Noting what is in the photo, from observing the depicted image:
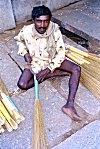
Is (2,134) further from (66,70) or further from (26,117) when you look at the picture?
(66,70)

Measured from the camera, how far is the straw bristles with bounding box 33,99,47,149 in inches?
79.8

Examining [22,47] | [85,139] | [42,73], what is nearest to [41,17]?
[22,47]

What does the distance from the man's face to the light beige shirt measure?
0.25ft

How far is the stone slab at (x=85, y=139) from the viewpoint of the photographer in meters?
2.04

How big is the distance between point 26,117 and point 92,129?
23.0 inches

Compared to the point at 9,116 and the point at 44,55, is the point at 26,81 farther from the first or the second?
the point at 9,116

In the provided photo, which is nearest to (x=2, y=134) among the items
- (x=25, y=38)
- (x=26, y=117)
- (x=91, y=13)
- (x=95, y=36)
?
(x=26, y=117)

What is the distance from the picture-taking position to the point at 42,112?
7.64 feet

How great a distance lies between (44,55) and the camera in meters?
2.52

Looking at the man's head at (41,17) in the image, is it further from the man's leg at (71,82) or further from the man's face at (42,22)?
the man's leg at (71,82)

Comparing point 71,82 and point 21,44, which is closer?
point 71,82

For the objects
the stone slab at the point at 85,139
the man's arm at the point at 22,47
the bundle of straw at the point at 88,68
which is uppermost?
the man's arm at the point at 22,47

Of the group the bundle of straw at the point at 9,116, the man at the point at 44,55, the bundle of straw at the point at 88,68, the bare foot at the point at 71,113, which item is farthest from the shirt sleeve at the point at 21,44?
the bare foot at the point at 71,113

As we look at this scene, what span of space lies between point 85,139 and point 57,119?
31 cm
